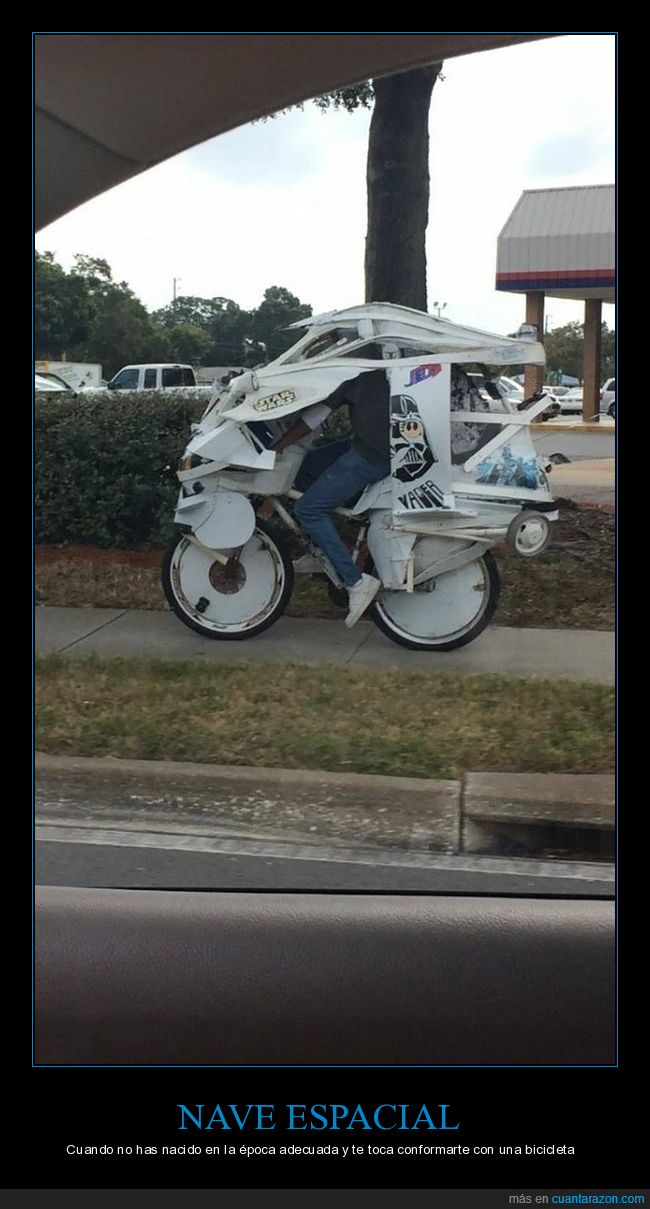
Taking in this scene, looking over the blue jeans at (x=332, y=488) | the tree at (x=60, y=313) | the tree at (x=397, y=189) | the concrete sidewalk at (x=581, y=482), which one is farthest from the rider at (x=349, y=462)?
the tree at (x=60, y=313)

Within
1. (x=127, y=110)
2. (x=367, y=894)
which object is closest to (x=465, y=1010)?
(x=367, y=894)

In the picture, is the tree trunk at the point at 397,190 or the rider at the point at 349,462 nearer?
the tree trunk at the point at 397,190

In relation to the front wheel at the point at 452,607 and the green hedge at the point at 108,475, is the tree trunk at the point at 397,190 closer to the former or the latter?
the front wheel at the point at 452,607

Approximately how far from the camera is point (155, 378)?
536cm

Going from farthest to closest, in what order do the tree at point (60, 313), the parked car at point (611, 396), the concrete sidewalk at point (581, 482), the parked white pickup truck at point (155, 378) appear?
the concrete sidewalk at point (581, 482), the parked white pickup truck at point (155, 378), the tree at point (60, 313), the parked car at point (611, 396)

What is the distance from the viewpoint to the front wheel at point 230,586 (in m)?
6.18

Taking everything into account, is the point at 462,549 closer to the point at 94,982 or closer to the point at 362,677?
the point at 362,677

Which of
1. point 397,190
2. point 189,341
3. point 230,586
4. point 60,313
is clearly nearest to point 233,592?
point 230,586

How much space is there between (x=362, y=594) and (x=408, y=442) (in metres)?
0.76

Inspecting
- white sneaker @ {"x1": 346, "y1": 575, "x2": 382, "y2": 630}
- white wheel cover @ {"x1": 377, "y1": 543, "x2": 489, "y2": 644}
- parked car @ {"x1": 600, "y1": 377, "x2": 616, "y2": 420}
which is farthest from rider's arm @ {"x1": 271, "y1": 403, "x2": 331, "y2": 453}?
parked car @ {"x1": 600, "y1": 377, "x2": 616, "y2": 420}

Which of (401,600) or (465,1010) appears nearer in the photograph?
(465,1010)

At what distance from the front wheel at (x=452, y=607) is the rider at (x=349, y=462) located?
0.69ft
